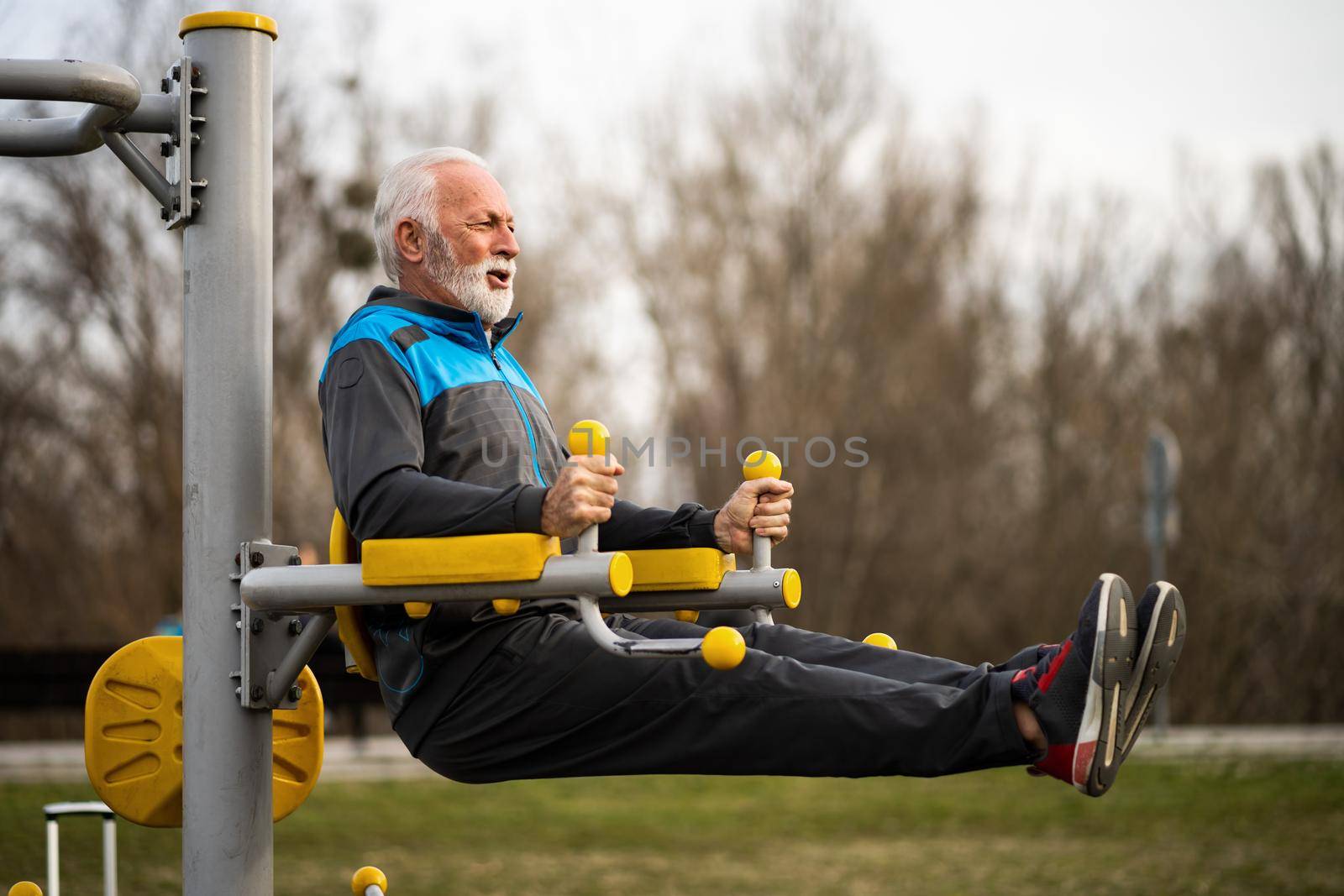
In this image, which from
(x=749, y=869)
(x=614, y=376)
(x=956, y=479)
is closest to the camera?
(x=749, y=869)

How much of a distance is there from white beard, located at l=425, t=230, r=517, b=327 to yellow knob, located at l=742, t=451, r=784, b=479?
0.65 metres

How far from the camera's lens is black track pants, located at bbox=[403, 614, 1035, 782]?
98.3 inches

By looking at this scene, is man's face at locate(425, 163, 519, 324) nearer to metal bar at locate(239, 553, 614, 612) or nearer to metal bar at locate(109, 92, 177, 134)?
metal bar at locate(109, 92, 177, 134)

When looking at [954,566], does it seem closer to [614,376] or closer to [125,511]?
[614,376]

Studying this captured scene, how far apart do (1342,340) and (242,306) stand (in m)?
18.1

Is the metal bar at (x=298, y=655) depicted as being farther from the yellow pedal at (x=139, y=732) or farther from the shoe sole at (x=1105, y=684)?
the shoe sole at (x=1105, y=684)

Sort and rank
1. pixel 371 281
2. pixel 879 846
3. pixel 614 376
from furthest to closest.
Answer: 1. pixel 614 376
2. pixel 371 281
3. pixel 879 846

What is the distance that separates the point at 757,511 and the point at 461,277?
78 centimetres

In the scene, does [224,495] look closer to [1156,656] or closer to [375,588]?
[375,588]

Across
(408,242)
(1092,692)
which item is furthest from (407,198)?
(1092,692)

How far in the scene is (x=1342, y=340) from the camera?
18766mm

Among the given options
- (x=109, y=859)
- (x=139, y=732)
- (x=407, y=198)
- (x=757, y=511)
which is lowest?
(x=109, y=859)

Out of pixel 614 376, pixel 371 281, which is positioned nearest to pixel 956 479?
pixel 614 376

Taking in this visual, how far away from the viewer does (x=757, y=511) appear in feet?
9.37
